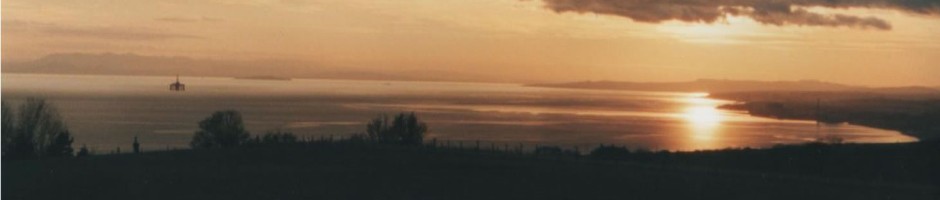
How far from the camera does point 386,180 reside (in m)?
28.5

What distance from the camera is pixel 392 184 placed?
90.2 feet

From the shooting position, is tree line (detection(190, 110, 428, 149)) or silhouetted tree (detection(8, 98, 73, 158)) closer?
silhouetted tree (detection(8, 98, 73, 158))

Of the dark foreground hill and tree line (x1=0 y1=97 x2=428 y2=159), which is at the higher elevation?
tree line (x1=0 y1=97 x2=428 y2=159)

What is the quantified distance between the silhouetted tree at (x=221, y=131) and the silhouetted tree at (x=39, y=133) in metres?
7.13

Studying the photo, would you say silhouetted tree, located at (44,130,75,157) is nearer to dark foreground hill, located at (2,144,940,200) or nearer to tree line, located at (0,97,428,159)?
tree line, located at (0,97,428,159)

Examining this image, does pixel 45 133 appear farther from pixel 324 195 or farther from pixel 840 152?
pixel 324 195

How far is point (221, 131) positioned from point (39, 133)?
9.96m

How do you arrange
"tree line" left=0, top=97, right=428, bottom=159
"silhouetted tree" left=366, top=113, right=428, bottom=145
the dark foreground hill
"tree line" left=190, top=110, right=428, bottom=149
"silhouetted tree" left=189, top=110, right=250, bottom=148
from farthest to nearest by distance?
"silhouetted tree" left=366, top=113, right=428, bottom=145
"silhouetted tree" left=189, top=110, right=250, bottom=148
"tree line" left=190, top=110, right=428, bottom=149
"tree line" left=0, top=97, right=428, bottom=159
the dark foreground hill

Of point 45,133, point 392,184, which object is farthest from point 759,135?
point 392,184

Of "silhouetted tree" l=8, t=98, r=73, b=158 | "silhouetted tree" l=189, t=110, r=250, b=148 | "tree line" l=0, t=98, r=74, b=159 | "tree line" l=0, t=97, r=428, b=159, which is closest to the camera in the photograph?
"tree line" l=0, t=97, r=428, b=159

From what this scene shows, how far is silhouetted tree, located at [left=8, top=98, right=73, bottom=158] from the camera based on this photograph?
203ft

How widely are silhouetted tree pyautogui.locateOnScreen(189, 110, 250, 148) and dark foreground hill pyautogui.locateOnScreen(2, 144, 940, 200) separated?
34.3m

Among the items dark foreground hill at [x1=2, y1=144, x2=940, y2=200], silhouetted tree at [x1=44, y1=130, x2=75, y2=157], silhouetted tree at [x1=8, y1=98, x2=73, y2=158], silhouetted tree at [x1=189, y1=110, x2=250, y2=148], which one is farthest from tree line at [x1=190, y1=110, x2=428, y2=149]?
dark foreground hill at [x1=2, y1=144, x2=940, y2=200]

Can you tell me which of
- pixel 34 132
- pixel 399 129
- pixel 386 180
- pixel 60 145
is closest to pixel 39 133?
pixel 34 132
